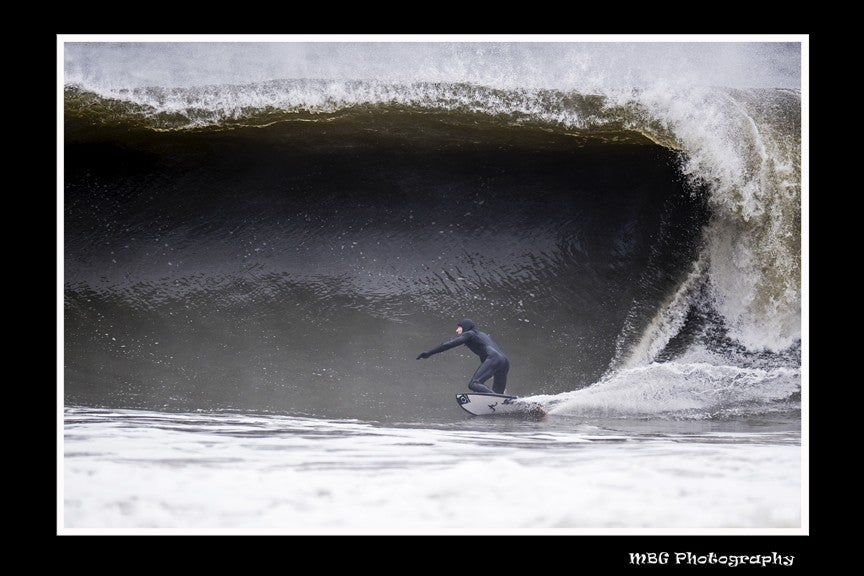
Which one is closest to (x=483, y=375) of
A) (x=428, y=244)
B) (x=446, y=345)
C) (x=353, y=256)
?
(x=446, y=345)

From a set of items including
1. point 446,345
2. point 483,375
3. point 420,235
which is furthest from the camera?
point 420,235

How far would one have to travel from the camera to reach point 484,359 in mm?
5090

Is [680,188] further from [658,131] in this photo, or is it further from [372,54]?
[372,54]

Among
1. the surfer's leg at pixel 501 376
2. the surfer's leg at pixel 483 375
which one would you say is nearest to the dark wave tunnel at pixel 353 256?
the surfer's leg at pixel 501 376

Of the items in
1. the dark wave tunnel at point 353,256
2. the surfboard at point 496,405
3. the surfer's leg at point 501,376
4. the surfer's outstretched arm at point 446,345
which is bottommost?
the surfboard at point 496,405

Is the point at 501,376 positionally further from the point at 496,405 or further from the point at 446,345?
the point at 446,345

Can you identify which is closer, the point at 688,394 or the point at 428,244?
the point at 688,394

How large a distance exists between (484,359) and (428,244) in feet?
3.39

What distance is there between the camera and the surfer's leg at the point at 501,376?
5.04m

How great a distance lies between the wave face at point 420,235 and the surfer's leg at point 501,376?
12.3 inches

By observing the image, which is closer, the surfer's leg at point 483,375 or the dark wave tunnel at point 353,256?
the surfer's leg at point 483,375

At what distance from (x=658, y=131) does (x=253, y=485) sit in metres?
3.54

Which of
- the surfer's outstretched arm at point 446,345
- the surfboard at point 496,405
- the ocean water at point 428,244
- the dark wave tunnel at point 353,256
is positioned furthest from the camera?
the dark wave tunnel at point 353,256

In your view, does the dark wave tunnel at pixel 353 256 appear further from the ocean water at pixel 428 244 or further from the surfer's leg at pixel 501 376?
the surfer's leg at pixel 501 376
